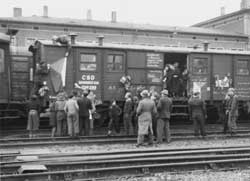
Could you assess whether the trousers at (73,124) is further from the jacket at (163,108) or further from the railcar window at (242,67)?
the railcar window at (242,67)

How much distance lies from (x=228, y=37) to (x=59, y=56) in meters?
32.9

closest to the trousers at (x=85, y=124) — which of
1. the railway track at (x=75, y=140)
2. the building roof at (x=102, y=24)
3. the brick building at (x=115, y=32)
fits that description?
the railway track at (x=75, y=140)

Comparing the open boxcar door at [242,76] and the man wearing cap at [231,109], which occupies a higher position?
the open boxcar door at [242,76]

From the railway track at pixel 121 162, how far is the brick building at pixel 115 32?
27.9 metres

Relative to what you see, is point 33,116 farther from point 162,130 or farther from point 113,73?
point 162,130

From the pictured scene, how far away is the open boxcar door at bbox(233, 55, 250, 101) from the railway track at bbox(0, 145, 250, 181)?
8655mm

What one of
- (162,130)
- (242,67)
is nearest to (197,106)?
(162,130)

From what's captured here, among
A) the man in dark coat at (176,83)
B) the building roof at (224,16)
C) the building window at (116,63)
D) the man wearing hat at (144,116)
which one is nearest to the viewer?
the man wearing hat at (144,116)

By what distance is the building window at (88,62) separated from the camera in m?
16.5

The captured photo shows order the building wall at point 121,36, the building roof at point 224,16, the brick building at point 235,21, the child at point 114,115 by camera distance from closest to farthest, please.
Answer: the child at point 114,115 → the building wall at point 121,36 → the building roof at point 224,16 → the brick building at point 235,21

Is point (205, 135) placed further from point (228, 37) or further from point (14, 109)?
point (228, 37)

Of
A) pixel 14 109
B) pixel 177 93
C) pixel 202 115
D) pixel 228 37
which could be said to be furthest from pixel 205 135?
pixel 228 37

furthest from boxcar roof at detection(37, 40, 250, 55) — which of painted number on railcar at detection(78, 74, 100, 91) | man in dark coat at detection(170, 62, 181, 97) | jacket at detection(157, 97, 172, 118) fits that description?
jacket at detection(157, 97, 172, 118)

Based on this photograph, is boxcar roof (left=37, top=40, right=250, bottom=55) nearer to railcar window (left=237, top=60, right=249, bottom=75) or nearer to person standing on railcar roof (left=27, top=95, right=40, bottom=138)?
railcar window (left=237, top=60, right=249, bottom=75)
